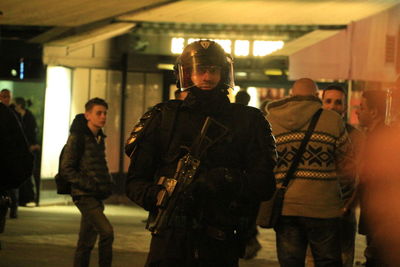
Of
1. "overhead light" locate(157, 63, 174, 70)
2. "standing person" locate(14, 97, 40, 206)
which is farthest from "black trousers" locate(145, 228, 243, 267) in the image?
"overhead light" locate(157, 63, 174, 70)

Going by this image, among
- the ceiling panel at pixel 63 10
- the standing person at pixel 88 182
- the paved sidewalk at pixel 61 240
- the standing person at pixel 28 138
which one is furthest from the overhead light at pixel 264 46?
the standing person at pixel 88 182

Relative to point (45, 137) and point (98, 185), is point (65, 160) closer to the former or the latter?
point (98, 185)

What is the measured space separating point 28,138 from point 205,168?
13038mm

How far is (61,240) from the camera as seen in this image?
1305cm

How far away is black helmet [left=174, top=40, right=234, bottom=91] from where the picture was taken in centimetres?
503

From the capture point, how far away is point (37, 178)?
18359mm

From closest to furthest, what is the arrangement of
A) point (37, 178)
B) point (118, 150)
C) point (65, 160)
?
point (65, 160) → point (37, 178) → point (118, 150)

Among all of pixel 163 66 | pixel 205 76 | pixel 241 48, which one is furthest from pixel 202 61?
pixel 241 48

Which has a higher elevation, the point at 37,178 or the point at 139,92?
the point at 139,92

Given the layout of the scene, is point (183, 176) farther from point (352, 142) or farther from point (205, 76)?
point (352, 142)

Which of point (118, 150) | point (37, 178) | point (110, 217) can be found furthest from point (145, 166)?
point (118, 150)

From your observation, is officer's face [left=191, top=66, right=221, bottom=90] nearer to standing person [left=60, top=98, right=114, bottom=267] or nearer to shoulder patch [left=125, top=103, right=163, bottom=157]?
shoulder patch [left=125, top=103, right=163, bottom=157]

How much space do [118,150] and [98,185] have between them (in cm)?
1116

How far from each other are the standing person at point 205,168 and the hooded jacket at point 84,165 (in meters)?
4.29
